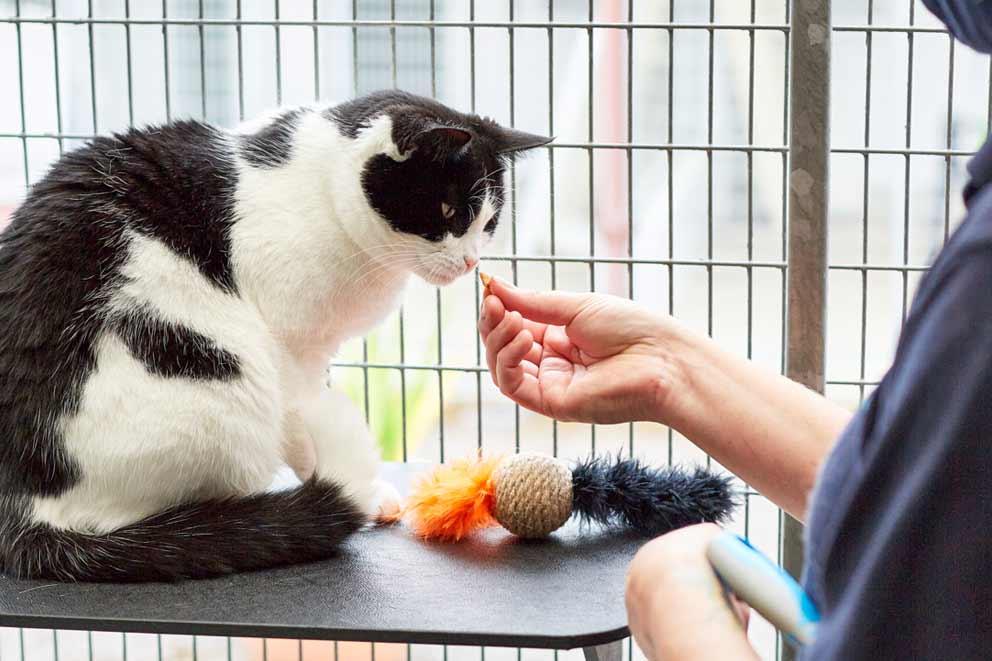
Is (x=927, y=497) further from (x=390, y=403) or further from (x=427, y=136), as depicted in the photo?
(x=390, y=403)

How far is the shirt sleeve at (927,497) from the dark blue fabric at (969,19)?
0.12 metres

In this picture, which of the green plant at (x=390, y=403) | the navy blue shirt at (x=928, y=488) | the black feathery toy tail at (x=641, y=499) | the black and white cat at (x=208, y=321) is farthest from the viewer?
the green plant at (x=390, y=403)

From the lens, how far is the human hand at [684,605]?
19.3 inches

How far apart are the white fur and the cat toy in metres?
0.07

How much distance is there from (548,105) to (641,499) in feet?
1.78

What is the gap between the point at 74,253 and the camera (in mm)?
970

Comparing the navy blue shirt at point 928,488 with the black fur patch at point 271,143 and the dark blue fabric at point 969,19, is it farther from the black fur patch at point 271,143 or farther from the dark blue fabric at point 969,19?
the black fur patch at point 271,143

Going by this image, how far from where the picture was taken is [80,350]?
94 centimetres

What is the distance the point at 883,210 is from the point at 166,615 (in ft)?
7.50

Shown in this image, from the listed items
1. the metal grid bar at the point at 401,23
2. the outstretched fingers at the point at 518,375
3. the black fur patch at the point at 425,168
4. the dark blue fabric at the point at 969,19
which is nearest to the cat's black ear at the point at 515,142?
the black fur patch at the point at 425,168

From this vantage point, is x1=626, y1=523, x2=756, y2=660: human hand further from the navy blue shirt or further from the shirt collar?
the shirt collar

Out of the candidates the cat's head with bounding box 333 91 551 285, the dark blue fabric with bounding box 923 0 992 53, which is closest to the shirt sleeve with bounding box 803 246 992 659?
the dark blue fabric with bounding box 923 0 992 53

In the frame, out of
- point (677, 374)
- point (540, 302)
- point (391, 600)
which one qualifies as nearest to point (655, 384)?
point (677, 374)

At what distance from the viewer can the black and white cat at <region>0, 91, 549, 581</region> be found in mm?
932
